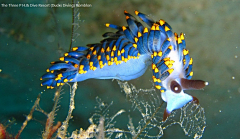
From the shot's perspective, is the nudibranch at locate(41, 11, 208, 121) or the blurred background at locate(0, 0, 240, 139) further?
the blurred background at locate(0, 0, 240, 139)

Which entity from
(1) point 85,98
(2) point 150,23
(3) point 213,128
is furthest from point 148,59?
(3) point 213,128

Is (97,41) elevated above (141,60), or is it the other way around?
(97,41)

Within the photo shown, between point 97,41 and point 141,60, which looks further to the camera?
point 97,41

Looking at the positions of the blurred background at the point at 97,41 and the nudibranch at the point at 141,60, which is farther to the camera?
the blurred background at the point at 97,41
